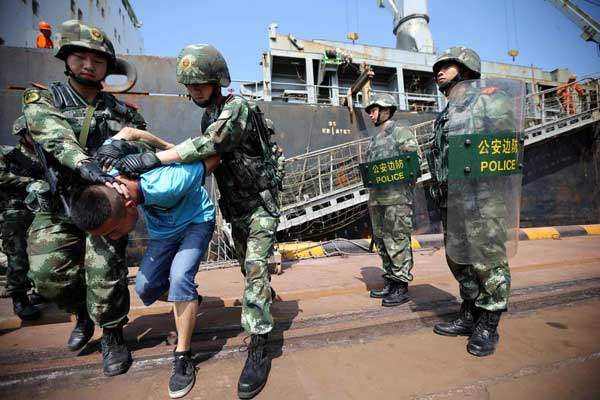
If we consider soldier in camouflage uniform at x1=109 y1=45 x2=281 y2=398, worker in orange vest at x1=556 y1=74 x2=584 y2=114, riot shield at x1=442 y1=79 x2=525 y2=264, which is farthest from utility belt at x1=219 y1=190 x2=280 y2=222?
worker in orange vest at x1=556 y1=74 x2=584 y2=114

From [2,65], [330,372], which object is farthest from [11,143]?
[330,372]

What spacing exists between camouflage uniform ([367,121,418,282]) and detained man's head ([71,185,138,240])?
238 centimetres

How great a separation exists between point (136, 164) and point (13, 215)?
9.14ft

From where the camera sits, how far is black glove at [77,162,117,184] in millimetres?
1442

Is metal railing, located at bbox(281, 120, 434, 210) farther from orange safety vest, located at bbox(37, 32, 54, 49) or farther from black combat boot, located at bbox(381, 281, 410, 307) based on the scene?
orange safety vest, located at bbox(37, 32, 54, 49)

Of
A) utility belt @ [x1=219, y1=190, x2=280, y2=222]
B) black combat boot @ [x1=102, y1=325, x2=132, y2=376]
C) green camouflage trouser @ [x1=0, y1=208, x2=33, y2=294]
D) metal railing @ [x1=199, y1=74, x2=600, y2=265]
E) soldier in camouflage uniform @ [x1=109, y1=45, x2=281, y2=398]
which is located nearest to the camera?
soldier in camouflage uniform @ [x1=109, y1=45, x2=281, y2=398]

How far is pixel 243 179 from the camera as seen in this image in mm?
1896

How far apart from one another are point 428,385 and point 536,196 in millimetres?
10374

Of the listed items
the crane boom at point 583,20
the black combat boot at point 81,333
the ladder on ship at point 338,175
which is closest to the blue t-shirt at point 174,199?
the black combat boot at point 81,333

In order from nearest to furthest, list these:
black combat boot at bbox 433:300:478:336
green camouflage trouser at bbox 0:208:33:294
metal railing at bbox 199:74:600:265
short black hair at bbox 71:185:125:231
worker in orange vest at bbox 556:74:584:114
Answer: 1. short black hair at bbox 71:185:125:231
2. black combat boot at bbox 433:300:478:336
3. green camouflage trouser at bbox 0:208:33:294
4. metal railing at bbox 199:74:600:265
5. worker in orange vest at bbox 556:74:584:114

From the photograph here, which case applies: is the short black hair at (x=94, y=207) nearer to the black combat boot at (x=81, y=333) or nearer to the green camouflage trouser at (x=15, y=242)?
the black combat boot at (x=81, y=333)

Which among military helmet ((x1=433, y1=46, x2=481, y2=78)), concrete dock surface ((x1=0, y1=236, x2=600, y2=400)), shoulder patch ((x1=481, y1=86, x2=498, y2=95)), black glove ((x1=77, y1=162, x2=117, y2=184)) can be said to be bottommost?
concrete dock surface ((x1=0, y1=236, x2=600, y2=400))

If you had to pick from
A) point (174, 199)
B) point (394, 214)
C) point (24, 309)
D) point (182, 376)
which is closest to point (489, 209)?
point (394, 214)

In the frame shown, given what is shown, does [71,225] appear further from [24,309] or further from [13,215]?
[13,215]
